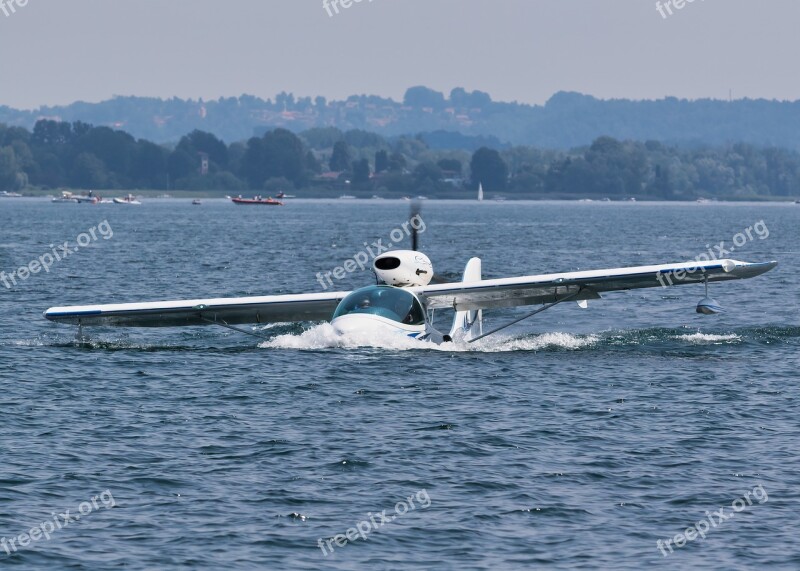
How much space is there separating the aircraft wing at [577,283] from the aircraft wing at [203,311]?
3184 millimetres

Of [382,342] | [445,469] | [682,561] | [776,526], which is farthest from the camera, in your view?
[382,342]

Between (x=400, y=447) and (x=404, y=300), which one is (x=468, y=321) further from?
(x=400, y=447)

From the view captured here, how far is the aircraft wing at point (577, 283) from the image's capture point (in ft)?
116

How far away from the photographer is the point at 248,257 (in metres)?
89.5

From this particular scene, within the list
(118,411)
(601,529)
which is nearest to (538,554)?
(601,529)

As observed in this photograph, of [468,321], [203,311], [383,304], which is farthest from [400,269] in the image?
[203,311]

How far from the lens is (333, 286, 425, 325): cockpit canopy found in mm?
35125

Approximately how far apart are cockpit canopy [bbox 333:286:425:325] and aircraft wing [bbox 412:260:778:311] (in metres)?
1.04

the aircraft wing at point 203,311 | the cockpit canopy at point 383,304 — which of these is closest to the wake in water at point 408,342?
the cockpit canopy at point 383,304

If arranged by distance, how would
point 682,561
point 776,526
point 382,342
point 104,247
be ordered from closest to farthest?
point 682,561
point 776,526
point 382,342
point 104,247

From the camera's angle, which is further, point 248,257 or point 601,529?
point 248,257

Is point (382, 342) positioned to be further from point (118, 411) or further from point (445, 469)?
point (445, 469)

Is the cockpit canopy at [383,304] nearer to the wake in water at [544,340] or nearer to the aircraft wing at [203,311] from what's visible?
the wake in water at [544,340]

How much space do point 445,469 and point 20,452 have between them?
7699mm
